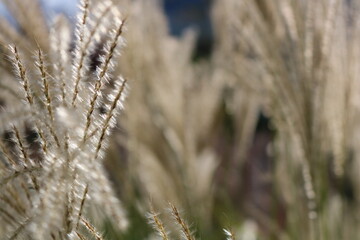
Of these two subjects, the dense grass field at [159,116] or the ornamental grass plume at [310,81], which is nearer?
the dense grass field at [159,116]

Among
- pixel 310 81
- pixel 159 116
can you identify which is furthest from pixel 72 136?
pixel 159 116

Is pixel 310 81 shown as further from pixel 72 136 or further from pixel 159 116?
pixel 159 116

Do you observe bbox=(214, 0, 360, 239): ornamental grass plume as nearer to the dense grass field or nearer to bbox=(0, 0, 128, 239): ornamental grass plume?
the dense grass field

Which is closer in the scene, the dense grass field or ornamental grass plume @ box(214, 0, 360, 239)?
the dense grass field

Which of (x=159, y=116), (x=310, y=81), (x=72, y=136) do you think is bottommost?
(x=72, y=136)

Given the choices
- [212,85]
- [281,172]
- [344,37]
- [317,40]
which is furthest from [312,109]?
[212,85]

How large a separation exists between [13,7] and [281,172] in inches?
40.3

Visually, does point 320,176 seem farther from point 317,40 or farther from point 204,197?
point 204,197

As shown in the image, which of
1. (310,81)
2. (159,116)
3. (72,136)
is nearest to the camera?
(72,136)

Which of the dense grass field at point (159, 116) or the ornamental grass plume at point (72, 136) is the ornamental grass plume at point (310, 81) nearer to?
the dense grass field at point (159, 116)

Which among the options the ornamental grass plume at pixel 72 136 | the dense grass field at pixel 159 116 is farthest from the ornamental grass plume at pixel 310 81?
the ornamental grass plume at pixel 72 136

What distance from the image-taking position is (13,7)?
1172 millimetres

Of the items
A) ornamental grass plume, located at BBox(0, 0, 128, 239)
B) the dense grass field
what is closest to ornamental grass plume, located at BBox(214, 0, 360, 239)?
the dense grass field

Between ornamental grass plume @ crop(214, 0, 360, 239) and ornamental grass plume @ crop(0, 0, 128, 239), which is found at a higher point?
ornamental grass plume @ crop(214, 0, 360, 239)
